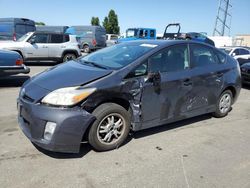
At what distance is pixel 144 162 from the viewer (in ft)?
12.1

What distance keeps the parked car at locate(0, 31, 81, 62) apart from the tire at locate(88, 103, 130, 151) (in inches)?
407

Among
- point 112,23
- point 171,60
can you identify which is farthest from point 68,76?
point 112,23

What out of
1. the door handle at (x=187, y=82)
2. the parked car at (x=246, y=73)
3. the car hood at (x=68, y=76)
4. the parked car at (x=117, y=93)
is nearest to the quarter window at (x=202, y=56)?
the parked car at (x=117, y=93)

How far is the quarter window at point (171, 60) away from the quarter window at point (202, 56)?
0.18m

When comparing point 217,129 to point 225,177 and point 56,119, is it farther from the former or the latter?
point 56,119

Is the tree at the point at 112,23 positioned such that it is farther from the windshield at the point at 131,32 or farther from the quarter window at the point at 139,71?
the quarter window at the point at 139,71

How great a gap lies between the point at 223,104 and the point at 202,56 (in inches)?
48.0

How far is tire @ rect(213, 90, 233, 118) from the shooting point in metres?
5.59

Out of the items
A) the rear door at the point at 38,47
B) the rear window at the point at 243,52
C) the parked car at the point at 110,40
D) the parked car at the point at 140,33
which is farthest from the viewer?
the parked car at the point at 110,40

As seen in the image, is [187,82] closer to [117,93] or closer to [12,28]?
[117,93]

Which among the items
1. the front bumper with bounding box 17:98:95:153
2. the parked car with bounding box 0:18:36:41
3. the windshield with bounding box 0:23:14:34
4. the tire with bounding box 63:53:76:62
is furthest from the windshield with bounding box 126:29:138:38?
the front bumper with bounding box 17:98:95:153

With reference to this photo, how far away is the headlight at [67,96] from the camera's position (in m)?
3.49

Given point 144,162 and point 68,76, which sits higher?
point 68,76

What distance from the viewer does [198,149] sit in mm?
4191
